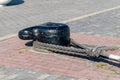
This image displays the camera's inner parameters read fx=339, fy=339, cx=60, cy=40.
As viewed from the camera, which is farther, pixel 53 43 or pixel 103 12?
pixel 103 12

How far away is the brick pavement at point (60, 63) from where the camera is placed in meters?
5.72

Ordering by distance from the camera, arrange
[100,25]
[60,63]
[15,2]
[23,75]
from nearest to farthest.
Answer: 1. [23,75]
2. [60,63]
3. [100,25]
4. [15,2]

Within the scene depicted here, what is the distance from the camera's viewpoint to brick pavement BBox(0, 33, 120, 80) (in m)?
5.72

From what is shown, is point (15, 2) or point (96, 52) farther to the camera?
point (15, 2)

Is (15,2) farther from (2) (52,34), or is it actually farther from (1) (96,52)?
(1) (96,52)

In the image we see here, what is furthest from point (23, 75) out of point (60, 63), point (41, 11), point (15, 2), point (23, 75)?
point (15, 2)

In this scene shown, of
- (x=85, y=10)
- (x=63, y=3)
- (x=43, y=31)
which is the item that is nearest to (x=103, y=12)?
(x=85, y=10)

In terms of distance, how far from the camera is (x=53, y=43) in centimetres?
696

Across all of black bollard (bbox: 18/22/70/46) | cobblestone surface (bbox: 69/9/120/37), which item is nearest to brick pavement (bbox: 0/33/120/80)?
black bollard (bbox: 18/22/70/46)

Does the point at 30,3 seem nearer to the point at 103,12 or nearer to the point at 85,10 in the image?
the point at 85,10

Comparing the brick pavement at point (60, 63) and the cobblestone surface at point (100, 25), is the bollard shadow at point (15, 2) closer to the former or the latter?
the cobblestone surface at point (100, 25)

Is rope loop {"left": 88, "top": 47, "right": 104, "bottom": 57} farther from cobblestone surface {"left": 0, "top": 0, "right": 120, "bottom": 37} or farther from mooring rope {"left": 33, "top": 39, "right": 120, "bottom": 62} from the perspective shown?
cobblestone surface {"left": 0, "top": 0, "right": 120, "bottom": 37}

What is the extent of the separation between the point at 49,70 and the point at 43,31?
4.27ft

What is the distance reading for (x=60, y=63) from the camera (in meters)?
6.28
